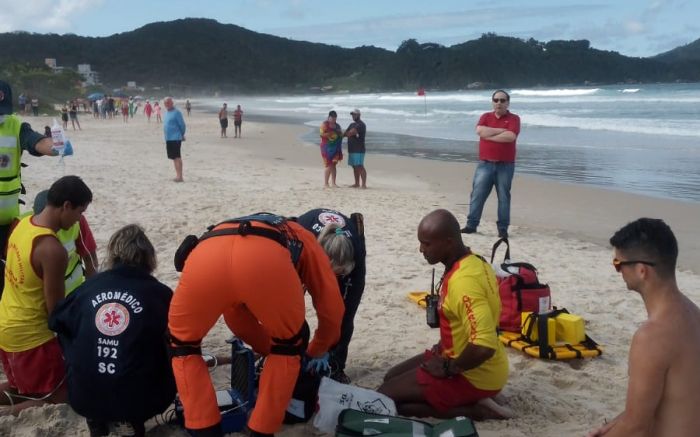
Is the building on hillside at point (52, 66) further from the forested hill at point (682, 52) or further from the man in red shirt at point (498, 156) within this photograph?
the forested hill at point (682, 52)

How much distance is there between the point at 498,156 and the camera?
8.42m

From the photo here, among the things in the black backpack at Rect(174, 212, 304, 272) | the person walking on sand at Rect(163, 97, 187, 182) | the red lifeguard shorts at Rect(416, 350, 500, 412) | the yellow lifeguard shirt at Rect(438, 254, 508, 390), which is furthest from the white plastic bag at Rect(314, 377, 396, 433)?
the person walking on sand at Rect(163, 97, 187, 182)

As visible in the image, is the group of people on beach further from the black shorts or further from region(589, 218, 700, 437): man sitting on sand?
region(589, 218, 700, 437): man sitting on sand

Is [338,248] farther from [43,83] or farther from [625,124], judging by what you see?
[43,83]

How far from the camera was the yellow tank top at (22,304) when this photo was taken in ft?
12.6

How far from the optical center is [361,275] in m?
4.14

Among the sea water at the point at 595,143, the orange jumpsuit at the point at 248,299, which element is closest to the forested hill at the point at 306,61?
the sea water at the point at 595,143

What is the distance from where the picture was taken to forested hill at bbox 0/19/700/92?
4769 inches

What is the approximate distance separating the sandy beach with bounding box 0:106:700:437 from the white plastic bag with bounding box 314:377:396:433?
0.15 m

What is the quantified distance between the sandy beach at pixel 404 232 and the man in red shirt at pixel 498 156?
39 cm

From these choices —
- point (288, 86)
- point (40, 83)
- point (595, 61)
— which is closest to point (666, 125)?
point (40, 83)

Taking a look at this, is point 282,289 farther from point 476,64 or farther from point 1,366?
point 476,64

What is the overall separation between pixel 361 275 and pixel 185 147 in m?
18.6

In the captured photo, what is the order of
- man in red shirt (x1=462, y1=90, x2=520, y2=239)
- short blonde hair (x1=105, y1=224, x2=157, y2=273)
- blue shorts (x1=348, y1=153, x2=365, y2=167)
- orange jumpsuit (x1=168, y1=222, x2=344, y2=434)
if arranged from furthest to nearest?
1. blue shorts (x1=348, y1=153, x2=365, y2=167)
2. man in red shirt (x1=462, y1=90, x2=520, y2=239)
3. short blonde hair (x1=105, y1=224, x2=157, y2=273)
4. orange jumpsuit (x1=168, y1=222, x2=344, y2=434)
